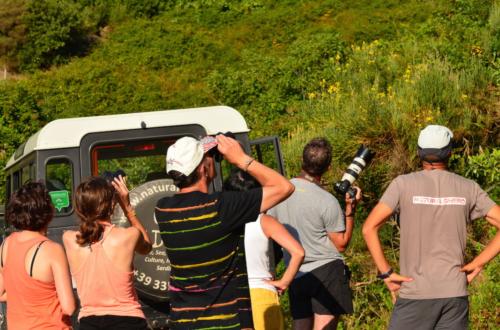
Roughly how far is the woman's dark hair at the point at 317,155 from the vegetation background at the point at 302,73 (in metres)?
2.67

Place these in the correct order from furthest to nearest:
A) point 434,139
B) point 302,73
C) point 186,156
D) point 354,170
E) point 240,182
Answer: point 302,73 → point 354,170 → point 240,182 → point 434,139 → point 186,156

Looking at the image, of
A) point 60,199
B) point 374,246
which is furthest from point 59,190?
point 374,246

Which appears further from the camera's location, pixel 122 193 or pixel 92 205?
pixel 122 193

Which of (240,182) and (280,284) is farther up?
(240,182)

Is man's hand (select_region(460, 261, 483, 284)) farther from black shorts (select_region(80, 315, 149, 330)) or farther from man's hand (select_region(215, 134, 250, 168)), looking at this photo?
black shorts (select_region(80, 315, 149, 330))

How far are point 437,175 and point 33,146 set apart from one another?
411cm

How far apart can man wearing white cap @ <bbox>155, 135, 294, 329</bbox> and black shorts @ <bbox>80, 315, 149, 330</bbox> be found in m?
0.33

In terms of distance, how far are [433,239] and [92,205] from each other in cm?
189

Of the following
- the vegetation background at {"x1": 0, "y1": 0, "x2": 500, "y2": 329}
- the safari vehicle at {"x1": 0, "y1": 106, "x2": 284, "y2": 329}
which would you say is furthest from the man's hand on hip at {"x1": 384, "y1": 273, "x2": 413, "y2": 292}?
the vegetation background at {"x1": 0, "y1": 0, "x2": 500, "y2": 329}

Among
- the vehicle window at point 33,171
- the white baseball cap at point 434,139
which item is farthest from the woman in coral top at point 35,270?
the vehicle window at point 33,171

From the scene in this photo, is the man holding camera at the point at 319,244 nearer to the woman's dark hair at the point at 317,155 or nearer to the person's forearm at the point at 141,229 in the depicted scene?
the woman's dark hair at the point at 317,155

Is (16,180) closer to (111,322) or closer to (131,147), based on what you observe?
(131,147)

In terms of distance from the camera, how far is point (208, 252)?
481 cm

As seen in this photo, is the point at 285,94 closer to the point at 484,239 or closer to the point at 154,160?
the point at 154,160
